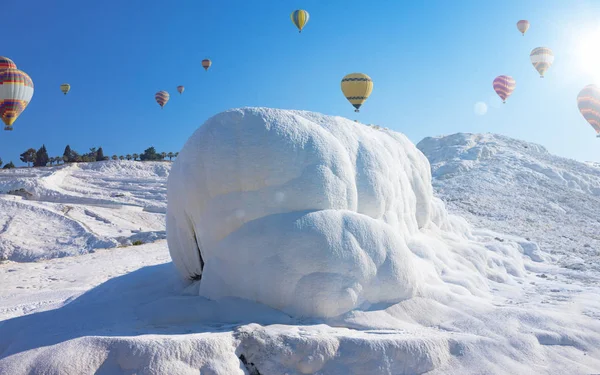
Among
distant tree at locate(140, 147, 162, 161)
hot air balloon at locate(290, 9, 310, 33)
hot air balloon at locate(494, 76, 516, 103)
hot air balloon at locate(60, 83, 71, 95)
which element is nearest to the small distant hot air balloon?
hot air balloon at locate(60, 83, 71, 95)

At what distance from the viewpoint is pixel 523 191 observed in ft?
55.8

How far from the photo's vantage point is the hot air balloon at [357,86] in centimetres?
1820

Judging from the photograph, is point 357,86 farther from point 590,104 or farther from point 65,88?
point 65,88

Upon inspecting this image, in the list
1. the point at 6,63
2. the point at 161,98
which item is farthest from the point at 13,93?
the point at 161,98

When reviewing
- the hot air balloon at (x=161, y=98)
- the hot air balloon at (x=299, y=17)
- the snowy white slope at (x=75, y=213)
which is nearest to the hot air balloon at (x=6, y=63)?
the snowy white slope at (x=75, y=213)

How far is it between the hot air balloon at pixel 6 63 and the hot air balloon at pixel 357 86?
14.9m

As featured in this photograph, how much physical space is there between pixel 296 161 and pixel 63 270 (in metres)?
5.89

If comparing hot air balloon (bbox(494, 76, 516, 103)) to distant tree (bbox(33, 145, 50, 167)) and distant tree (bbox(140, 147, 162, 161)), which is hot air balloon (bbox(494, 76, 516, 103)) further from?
distant tree (bbox(33, 145, 50, 167))

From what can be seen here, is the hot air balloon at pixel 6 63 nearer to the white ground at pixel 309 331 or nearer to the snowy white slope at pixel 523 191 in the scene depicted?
the white ground at pixel 309 331

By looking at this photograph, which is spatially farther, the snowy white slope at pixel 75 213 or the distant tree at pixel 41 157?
the distant tree at pixel 41 157

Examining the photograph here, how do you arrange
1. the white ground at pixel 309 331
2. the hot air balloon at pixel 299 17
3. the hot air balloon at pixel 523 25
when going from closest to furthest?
the white ground at pixel 309 331, the hot air balloon at pixel 299 17, the hot air balloon at pixel 523 25

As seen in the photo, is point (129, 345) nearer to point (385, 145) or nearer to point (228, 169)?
point (228, 169)

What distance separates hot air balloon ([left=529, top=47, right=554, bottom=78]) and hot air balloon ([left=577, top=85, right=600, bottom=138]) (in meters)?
5.54

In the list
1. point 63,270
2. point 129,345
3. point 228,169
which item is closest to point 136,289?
point 228,169
